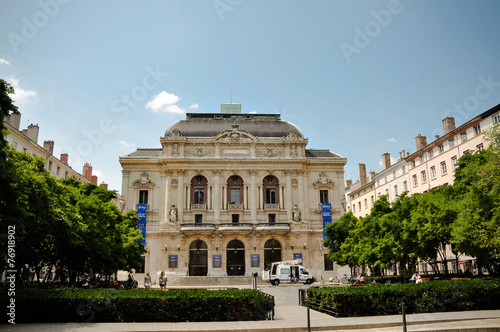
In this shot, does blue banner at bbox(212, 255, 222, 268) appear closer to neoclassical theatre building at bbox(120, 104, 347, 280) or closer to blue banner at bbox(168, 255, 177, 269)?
neoclassical theatre building at bbox(120, 104, 347, 280)

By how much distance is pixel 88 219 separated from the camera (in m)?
26.8

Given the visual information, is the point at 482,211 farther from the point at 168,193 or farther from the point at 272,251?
the point at 168,193

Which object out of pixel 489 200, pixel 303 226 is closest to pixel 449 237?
pixel 489 200

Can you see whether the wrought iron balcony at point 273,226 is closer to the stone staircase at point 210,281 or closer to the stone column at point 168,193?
the stone staircase at point 210,281

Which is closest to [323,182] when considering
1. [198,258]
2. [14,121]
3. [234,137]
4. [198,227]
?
[234,137]

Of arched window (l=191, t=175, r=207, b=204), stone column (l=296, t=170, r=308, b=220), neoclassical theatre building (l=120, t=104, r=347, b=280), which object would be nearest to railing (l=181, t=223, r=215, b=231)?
neoclassical theatre building (l=120, t=104, r=347, b=280)

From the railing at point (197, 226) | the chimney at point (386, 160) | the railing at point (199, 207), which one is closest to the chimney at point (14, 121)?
the railing at point (197, 226)

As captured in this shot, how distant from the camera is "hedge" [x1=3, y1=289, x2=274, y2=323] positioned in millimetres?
16422

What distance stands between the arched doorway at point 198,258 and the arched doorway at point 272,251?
853 cm

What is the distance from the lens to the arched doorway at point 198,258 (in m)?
56.2

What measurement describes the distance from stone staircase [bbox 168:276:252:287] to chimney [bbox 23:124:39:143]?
25.6 meters

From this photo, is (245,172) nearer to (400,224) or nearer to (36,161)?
(400,224)

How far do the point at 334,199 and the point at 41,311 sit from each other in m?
49.3

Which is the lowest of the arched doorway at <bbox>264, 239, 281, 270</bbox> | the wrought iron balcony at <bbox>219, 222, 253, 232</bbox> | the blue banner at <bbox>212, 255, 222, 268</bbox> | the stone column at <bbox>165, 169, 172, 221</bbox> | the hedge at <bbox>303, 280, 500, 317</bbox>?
the hedge at <bbox>303, 280, 500, 317</bbox>
